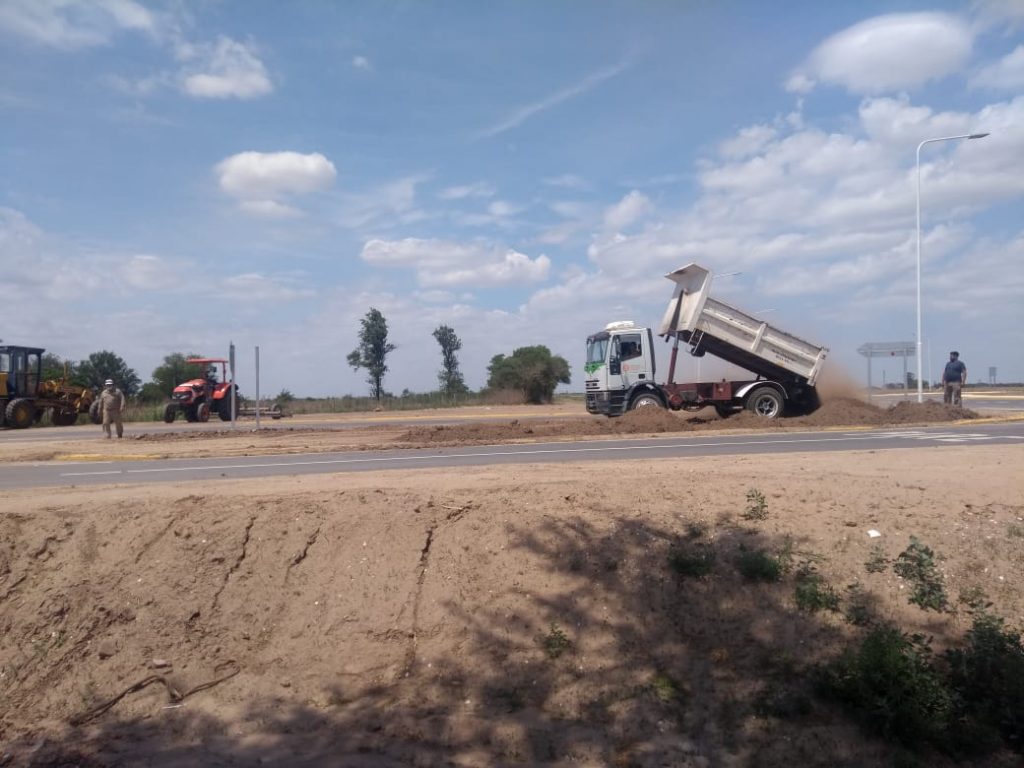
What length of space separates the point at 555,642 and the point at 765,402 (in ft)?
65.8

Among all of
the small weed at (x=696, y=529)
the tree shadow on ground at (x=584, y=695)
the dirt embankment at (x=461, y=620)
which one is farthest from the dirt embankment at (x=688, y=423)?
the tree shadow on ground at (x=584, y=695)

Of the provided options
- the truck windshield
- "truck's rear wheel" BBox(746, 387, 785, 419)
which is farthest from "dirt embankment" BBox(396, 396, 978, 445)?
the truck windshield

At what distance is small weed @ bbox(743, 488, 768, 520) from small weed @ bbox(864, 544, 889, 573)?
1.05m

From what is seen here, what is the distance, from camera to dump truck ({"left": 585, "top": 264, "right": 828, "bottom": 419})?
24.9 m

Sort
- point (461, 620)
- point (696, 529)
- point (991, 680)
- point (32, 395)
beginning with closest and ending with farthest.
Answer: point (991, 680) < point (461, 620) < point (696, 529) < point (32, 395)

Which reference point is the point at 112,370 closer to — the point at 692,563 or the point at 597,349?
the point at 597,349

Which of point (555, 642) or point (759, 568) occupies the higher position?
point (759, 568)

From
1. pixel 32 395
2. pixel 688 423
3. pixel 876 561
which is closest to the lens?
pixel 876 561

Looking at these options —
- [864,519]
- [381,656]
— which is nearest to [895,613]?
[864,519]

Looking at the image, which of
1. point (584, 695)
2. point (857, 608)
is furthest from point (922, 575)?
point (584, 695)

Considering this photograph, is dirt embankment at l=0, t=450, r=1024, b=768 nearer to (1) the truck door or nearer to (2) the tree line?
(1) the truck door

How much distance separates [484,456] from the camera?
1733cm

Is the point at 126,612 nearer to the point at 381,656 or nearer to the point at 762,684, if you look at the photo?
the point at 381,656

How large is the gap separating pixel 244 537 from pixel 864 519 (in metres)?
6.34
